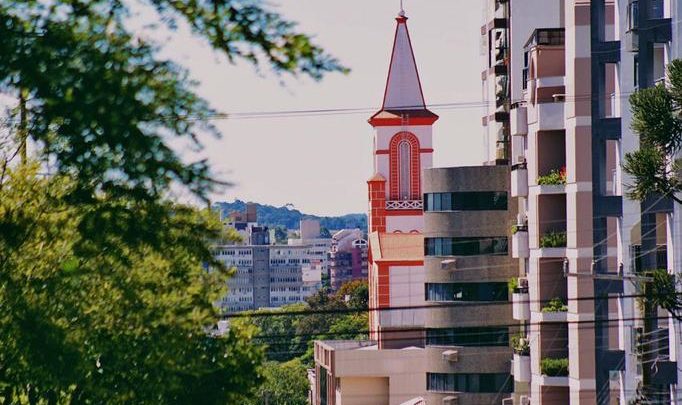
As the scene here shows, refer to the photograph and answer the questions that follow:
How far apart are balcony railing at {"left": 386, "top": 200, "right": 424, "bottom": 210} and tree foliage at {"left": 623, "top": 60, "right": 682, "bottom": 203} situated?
84409 millimetres

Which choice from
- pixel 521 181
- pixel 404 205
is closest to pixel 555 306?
pixel 521 181

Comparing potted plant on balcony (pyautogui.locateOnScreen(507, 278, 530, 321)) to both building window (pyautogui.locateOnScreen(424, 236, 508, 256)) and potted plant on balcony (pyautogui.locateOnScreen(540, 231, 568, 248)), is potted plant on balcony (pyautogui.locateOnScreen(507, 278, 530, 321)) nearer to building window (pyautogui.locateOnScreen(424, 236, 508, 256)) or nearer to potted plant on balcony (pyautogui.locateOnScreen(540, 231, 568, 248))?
potted plant on balcony (pyautogui.locateOnScreen(540, 231, 568, 248))

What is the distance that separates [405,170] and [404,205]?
5922 millimetres

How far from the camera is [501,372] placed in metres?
51.4

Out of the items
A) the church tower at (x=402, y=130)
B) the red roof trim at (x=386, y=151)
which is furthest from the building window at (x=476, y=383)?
the red roof trim at (x=386, y=151)

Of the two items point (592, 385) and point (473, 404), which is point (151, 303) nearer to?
point (592, 385)

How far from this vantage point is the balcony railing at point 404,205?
360ft

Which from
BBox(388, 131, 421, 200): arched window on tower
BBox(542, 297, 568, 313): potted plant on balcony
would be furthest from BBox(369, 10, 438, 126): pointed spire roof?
BBox(542, 297, 568, 313): potted plant on balcony

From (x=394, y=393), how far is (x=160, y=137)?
63.7 m

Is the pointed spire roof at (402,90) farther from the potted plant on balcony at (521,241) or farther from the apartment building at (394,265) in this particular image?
the potted plant on balcony at (521,241)

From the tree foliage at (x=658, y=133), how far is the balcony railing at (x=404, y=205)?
277 feet

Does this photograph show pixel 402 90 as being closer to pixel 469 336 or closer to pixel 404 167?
pixel 404 167

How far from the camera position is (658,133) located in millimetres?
24094

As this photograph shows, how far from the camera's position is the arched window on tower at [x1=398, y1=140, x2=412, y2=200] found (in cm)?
11362
